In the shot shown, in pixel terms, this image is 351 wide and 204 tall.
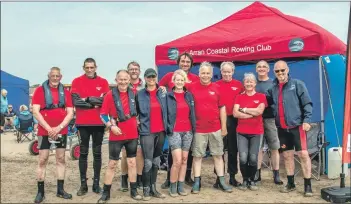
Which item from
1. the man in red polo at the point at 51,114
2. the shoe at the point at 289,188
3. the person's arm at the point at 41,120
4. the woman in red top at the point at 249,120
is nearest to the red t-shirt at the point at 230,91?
the woman in red top at the point at 249,120

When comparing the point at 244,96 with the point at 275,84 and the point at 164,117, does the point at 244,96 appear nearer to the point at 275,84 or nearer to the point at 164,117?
the point at 275,84

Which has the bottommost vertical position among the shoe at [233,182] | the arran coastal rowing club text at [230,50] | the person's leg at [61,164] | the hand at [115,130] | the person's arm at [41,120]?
the shoe at [233,182]

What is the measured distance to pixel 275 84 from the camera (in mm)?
4766

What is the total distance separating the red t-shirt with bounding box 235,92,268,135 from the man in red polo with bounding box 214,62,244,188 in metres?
0.23

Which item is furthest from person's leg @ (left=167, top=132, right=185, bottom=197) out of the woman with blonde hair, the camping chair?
the camping chair

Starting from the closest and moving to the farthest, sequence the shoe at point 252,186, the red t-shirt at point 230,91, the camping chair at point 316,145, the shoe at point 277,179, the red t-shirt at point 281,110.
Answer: the red t-shirt at point 281,110, the shoe at point 252,186, the red t-shirt at point 230,91, the shoe at point 277,179, the camping chair at point 316,145

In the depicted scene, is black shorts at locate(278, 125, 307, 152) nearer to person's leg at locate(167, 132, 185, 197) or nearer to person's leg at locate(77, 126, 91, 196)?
person's leg at locate(167, 132, 185, 197)

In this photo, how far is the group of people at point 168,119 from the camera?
4.30 meters

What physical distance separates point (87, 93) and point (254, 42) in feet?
10.2

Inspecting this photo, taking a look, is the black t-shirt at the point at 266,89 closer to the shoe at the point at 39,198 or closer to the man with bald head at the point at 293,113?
the man with bald head at the point at 293,113

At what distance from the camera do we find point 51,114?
4332 millimetres

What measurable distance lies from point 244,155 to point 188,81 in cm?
123

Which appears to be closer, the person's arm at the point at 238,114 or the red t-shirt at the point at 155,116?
the red t-shirt at the point at 155,116

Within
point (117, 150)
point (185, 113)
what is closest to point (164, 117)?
point (185, 113)
